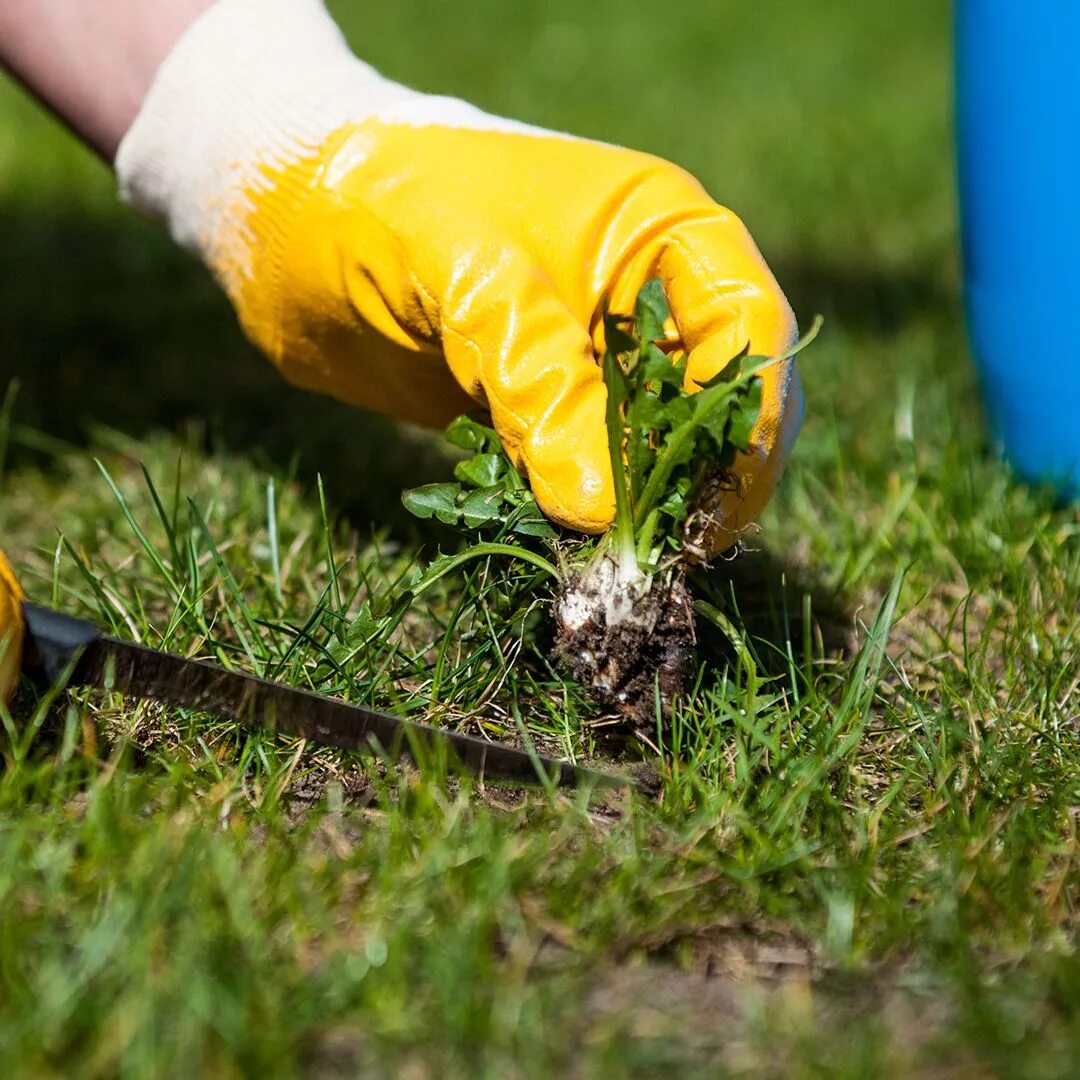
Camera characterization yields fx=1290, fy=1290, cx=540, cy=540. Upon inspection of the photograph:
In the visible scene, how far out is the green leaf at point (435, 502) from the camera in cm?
156

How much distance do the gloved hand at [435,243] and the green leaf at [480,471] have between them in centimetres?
3

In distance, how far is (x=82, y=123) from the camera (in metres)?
2.10

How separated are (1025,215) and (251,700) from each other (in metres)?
1.54

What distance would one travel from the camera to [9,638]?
142cm

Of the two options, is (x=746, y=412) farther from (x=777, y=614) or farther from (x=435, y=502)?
(x=777, y=614)

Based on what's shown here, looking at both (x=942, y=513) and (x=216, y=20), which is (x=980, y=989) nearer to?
(x=942, y=513)

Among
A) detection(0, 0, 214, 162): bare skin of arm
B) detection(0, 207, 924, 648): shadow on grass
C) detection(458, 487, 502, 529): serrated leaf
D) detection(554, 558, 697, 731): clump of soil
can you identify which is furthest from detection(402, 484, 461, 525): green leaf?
detection(0, 0, 214, 162): bare skin of arm

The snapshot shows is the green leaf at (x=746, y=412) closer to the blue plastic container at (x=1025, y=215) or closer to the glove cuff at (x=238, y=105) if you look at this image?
the glove cuff at (x=238, y=105)

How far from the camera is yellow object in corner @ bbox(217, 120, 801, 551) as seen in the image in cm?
155

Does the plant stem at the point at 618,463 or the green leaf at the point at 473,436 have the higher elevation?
the plant stem at the point at 618,463

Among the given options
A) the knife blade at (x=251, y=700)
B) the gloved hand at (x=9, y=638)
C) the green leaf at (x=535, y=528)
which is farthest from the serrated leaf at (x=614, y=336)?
the gloved hand at (x=9, y=638)

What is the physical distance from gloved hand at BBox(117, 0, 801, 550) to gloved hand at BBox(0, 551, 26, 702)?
59cm

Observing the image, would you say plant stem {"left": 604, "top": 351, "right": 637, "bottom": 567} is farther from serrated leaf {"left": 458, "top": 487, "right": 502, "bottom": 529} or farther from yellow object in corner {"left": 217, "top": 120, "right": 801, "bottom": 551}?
serrated leaf {"left": 458, "top": 487, "right": 502, "bottom": 529}

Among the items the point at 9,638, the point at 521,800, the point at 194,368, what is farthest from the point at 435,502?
the point at 194,368
